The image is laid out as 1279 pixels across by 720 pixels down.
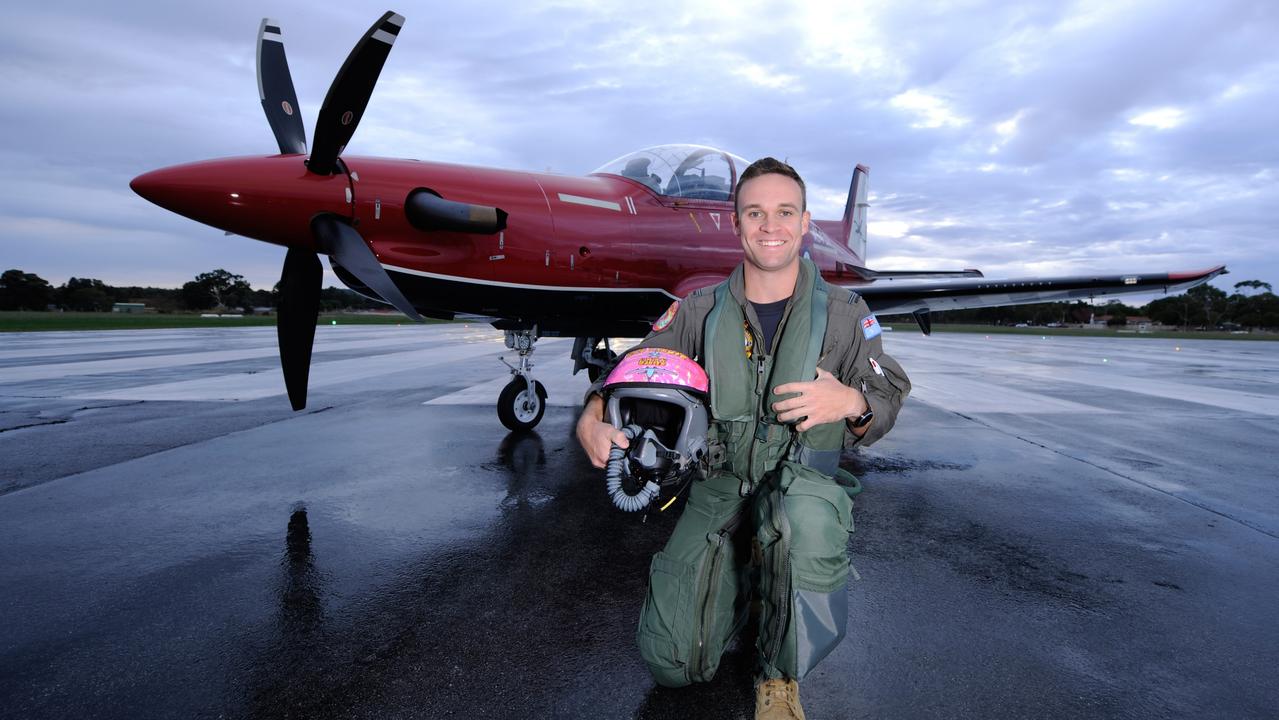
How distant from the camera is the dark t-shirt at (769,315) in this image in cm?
246

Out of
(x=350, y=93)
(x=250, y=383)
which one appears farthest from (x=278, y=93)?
(x=250, y=383)

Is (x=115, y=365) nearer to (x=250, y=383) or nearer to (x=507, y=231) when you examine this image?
(x=250, y=383)

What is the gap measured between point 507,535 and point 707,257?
12.3 feet

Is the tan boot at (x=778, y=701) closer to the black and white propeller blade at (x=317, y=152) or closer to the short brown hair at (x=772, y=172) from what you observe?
the short brown hair at (x=772, y=172)

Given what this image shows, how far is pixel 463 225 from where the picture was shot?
4.78 meters

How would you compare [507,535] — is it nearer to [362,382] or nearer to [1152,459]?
[1152,459]

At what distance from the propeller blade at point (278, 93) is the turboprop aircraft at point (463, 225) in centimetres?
1

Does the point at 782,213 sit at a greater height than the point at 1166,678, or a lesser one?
greater

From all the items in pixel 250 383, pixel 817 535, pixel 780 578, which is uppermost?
pixel 817 535

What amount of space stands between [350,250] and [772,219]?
3.55 metres

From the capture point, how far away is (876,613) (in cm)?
276

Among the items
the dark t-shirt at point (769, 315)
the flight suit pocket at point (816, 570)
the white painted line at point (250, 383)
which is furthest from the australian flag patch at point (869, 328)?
the white painted line at point (250, 383)

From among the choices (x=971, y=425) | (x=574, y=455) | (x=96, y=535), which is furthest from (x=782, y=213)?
(x=971, y=425)

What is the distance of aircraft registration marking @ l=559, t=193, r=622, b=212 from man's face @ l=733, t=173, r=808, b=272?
3550 mm
